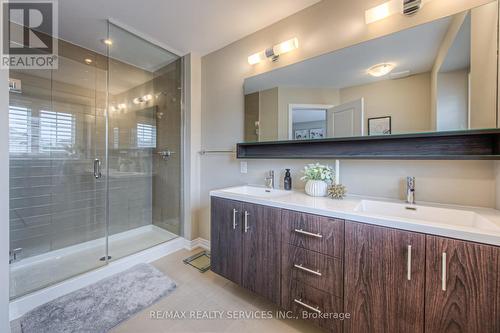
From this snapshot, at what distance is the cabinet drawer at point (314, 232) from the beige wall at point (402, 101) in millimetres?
797

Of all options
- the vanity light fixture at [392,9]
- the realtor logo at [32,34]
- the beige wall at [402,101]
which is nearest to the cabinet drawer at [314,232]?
the beige wall at [402,101]

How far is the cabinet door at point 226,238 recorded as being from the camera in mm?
1696

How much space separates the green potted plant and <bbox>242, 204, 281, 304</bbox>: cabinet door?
0.38m

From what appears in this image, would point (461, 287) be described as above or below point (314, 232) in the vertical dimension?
below

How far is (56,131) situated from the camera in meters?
2.44

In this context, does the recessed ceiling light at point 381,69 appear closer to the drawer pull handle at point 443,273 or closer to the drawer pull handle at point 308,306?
the drawer pull handle at point 443,273

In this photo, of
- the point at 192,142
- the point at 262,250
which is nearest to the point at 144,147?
the point at 192,142

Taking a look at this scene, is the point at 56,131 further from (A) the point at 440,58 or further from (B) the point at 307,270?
(A) the point at 440,58

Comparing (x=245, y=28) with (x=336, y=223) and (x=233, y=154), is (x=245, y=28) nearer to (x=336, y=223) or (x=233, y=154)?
(x=233, y=154)

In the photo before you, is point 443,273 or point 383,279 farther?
point 383,279

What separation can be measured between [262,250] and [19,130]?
2.79m

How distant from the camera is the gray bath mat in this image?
1.46 m

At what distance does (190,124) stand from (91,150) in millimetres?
1323

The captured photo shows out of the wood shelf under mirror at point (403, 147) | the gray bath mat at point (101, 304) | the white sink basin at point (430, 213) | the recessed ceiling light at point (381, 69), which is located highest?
the recessed ceiling light at point (381, 69)
